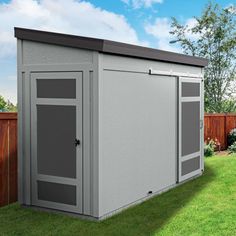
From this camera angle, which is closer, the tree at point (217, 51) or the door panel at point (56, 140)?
the door panel at point (56, 140)

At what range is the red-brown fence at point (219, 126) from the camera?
16281 millimetres

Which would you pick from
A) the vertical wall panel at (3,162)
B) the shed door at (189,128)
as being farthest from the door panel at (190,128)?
the vertical wall panel at (3,162)

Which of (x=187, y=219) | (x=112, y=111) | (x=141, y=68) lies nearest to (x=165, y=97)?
(x=141, y=68)

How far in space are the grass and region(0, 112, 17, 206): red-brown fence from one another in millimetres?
232

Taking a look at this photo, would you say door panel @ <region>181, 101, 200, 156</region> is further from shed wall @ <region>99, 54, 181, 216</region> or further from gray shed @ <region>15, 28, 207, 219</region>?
gray shed @ <region>15, 28, 207, 219</region>

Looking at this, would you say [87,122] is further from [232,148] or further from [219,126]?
[219,126]

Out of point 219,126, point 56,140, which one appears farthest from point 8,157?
point 219,126

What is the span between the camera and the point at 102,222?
6.33 m

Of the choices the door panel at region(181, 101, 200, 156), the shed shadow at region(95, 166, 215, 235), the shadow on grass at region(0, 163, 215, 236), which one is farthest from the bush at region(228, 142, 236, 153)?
the shadow on grass at region(0, 163, 215, 236)

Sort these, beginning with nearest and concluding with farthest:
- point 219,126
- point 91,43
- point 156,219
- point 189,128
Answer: point 91,43 → point 156,219 → point 189,128 → point 219,126

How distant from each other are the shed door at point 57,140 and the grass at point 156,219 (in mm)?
304

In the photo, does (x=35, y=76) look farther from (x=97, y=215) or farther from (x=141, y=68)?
(x=97, y=215)

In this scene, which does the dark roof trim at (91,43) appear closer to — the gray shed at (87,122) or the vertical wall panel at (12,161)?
the gray shed at (87,122)

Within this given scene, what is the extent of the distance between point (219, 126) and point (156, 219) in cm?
1096
